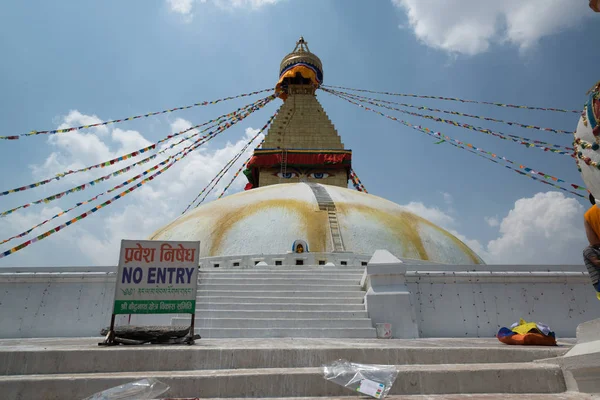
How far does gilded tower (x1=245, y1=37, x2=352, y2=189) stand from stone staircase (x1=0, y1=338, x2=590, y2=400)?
53.6 ft

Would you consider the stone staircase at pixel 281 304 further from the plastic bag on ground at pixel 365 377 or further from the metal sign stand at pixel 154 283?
the plastic bag on ground at pixel 365 377

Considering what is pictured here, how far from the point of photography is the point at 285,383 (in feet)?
10.1

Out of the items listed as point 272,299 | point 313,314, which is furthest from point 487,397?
point 272,299

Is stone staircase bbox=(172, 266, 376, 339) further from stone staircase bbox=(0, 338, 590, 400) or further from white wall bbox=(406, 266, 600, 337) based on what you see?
stone staircase bbox=(0, 338, 590, 400)

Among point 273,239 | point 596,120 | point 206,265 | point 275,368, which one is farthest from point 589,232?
point 206,265

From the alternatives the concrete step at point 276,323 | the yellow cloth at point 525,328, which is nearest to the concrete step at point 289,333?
the concrete step at point 276,323

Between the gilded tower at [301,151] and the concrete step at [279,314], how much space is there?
43.9 feet

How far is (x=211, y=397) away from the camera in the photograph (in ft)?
9.97

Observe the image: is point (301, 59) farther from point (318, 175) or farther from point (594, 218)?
point (594, 218)

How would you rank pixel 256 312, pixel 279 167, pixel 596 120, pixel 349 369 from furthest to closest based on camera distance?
pixel 279 167 < pixel 256 312 < pixel 349 369 < pixel 596 120

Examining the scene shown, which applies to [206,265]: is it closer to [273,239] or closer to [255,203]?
[273,239]

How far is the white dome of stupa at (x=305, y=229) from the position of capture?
10.9 meters

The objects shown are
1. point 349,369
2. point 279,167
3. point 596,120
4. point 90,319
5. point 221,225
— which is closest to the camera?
point 596,120

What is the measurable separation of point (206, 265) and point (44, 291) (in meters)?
3.98
